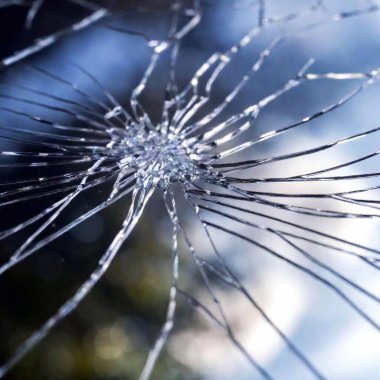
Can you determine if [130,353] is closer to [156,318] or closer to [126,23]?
[156,318]

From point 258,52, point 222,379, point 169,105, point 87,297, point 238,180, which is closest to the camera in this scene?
point 238,180

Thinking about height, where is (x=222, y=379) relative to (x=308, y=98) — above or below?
below

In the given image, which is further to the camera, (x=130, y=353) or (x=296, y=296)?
(x=296, y=296)

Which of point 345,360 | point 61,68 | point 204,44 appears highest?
point 204,44

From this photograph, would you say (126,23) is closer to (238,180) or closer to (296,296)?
(296,296)

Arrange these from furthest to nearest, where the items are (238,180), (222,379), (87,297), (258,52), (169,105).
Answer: (258,52)
(222,379)
(87,297)
(169,105)
(238,180)

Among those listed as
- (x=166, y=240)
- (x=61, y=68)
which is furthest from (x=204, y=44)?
(x=166, y=240)
